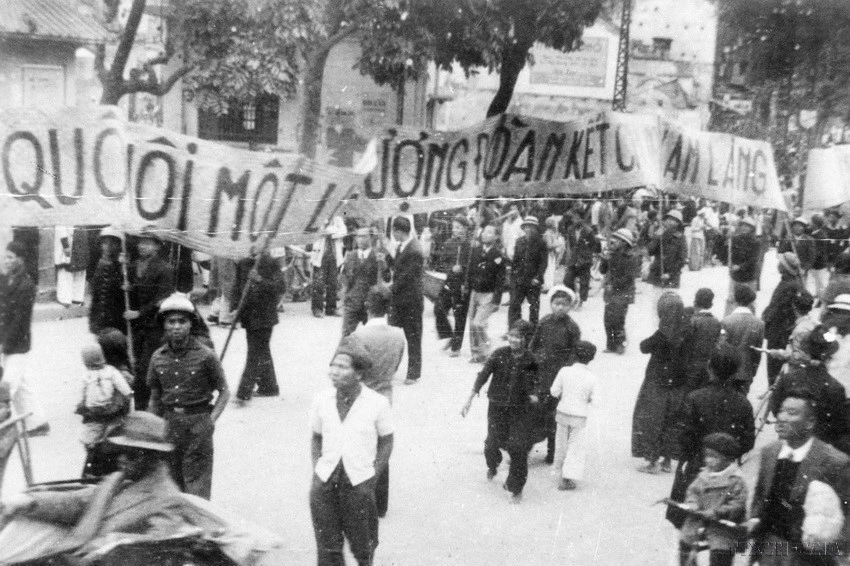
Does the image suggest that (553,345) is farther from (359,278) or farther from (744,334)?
(359,278)

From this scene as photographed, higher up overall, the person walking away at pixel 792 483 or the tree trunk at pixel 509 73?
the tree trunk at pixel 509 73

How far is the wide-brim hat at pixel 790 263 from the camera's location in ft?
28.5

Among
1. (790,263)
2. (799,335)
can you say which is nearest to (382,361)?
(799,335)

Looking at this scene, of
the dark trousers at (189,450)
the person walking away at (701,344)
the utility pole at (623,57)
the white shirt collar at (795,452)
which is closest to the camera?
the white shirt collar at (795,452)

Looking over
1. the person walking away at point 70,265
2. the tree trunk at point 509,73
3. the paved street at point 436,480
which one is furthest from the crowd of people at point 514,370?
the person walking away at point 70,265

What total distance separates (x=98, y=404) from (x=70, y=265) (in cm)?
713

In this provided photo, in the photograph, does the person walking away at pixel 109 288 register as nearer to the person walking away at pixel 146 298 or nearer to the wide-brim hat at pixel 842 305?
the person walking away at pixel 146 298

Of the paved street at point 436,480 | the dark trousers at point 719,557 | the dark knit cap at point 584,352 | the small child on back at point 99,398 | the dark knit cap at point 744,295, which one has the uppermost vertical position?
the dark knit cap at point 744,295

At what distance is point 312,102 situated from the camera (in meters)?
9.09

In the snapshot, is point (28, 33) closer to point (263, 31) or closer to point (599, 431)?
point (263, 31)

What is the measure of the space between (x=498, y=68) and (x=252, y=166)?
3.28 m

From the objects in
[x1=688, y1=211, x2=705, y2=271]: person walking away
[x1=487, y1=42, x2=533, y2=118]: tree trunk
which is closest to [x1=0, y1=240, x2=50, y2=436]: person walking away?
[x1=487, y1=42, x2=533, y2=118]: tree trunk

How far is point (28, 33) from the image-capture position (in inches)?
468

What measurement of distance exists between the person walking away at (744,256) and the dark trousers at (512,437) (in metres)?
3.58
